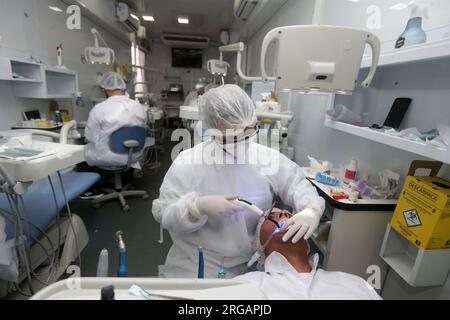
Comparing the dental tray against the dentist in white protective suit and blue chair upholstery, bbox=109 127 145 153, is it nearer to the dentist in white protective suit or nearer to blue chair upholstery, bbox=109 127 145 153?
the dentist in white protective suit

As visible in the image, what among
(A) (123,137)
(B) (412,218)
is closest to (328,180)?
(B) (412,218)

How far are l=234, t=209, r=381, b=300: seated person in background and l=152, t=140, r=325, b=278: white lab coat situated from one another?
0.13 m

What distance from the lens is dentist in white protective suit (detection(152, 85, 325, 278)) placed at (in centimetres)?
96

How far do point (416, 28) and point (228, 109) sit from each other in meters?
0.85

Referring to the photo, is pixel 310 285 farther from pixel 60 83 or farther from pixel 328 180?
pixel 60 83

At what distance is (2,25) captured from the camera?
212 centimetres

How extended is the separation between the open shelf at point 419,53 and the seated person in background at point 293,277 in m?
0.75

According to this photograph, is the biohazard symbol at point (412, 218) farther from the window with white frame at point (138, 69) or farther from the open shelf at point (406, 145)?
the window with white frame at point (138, 69)

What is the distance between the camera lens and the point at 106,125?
2.31 meters

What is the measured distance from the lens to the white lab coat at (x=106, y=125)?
7.63 ft

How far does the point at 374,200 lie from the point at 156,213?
39.6 inches

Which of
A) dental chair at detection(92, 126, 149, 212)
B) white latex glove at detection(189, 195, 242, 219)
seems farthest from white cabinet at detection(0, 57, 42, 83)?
white latex glove at detection(189, 195, 242, 219)

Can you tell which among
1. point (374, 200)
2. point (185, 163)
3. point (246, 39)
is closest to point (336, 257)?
point (374, 200)

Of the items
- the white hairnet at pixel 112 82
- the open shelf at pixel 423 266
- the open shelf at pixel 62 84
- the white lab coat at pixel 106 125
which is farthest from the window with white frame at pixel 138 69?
the open shelf at pixel 423 266
